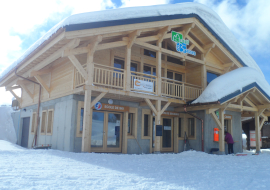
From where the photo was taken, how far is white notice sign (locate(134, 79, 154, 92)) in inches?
462

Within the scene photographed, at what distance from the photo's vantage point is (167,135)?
1490 centimetres

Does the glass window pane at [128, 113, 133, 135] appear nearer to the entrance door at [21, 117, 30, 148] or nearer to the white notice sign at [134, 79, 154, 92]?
the white notice sign at [134, 79, 154, 92]

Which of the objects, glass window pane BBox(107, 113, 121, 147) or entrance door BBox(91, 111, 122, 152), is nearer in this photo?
entrance door BBox(91, 111, 122, 152)

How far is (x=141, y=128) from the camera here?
43.5ft

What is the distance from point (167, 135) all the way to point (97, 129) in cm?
476

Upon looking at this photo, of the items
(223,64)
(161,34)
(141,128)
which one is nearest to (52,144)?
(141,128)

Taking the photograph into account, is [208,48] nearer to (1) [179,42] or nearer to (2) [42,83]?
(1) [179,42]

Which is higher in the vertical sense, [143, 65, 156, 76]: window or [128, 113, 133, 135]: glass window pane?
[143, 65, 156, 76]: window

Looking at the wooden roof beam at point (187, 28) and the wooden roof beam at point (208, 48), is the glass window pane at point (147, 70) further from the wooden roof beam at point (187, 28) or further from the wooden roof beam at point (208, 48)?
the wooden roof beam at point (208, 48)

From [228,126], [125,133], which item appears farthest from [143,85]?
[228,126]

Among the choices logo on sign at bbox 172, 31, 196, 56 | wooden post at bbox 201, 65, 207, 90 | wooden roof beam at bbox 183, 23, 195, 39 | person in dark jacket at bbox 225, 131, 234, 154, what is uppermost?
wooden roof beam at bbox 183, 23, 195, 39

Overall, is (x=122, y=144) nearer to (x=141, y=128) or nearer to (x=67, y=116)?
(x=141, y=128)

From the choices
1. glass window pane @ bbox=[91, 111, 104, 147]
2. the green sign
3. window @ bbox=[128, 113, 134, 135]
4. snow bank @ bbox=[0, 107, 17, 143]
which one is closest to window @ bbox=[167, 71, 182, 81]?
the green sign

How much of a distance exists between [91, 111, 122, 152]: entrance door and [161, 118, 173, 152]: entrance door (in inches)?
125
